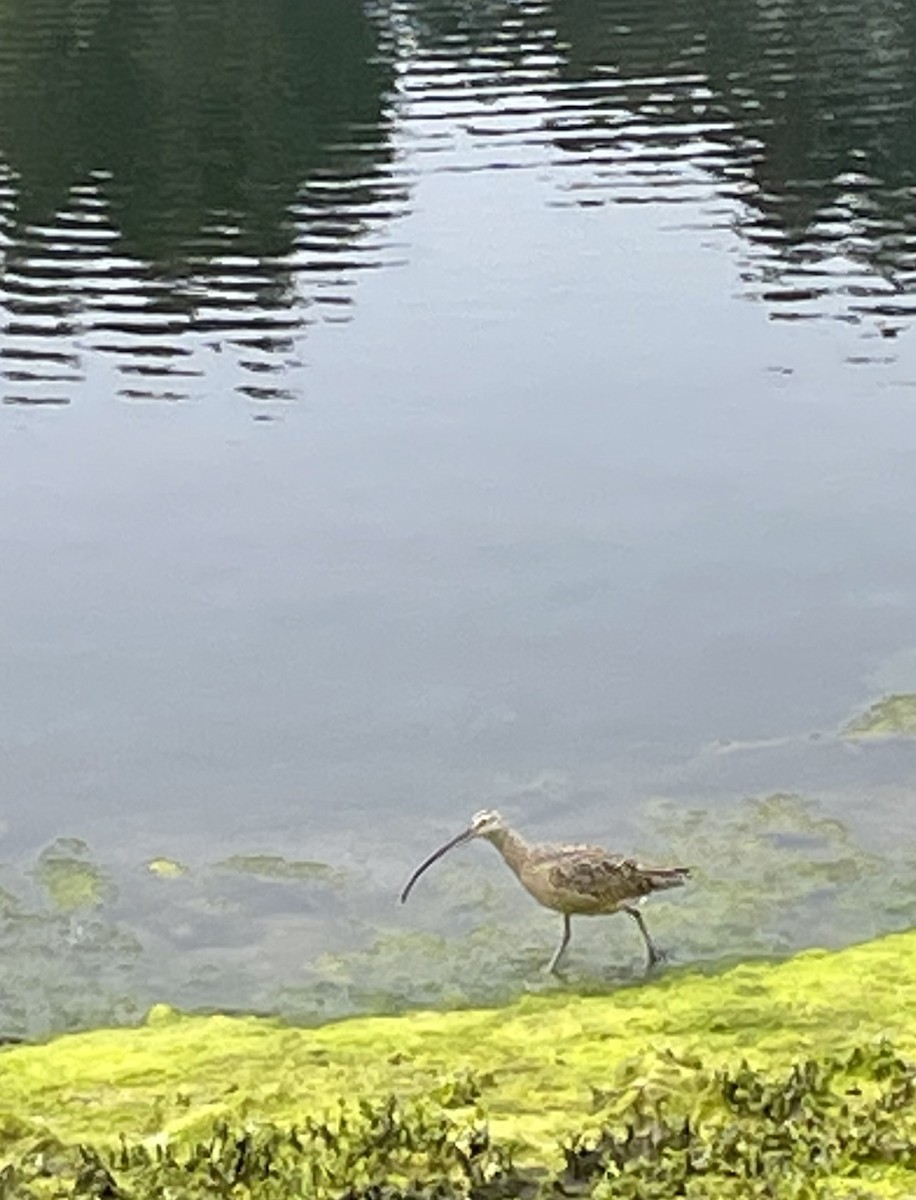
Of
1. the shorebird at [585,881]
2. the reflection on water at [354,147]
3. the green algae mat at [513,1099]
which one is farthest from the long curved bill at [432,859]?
the reflection on water at [354,147]

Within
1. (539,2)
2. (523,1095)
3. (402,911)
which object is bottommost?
(539,2)

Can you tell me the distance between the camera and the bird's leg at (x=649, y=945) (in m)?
10.2

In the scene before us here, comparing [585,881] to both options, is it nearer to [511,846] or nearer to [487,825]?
[511,846]

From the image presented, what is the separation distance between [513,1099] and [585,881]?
2.86 metres

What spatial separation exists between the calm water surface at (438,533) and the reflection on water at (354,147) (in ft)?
0.46

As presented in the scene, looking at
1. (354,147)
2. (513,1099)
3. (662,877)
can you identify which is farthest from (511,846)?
(354,147)

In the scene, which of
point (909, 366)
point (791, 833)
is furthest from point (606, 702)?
point (909, 366)

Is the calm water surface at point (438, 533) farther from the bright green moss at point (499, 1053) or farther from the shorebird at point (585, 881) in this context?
the bright green moss at point (499, 1053)

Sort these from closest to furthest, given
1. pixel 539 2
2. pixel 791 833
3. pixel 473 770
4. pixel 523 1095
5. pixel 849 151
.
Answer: pixel 523 1095, pixel 791 833, pixel 473 770, pixel 849 151, pixel 539 2

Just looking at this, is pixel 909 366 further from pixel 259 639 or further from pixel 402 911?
pixel 402 911

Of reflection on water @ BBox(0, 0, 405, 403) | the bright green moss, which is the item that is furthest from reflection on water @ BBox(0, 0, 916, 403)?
the bright green moss

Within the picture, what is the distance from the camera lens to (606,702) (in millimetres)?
14211

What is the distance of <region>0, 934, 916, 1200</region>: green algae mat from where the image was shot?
6047 mm

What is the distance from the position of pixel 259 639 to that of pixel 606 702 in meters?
2.87
